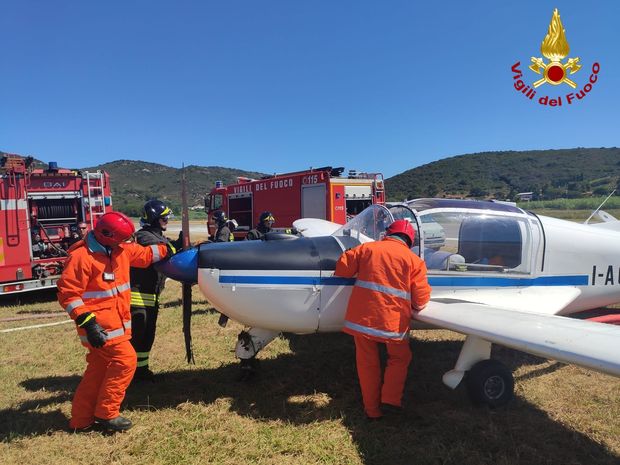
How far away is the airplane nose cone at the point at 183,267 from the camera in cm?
418

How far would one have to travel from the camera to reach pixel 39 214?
9680mm

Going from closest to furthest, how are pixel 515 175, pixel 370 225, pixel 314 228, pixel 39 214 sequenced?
pixel 370 225
pixel 314 228
pixel 39 214
pixel 515 175

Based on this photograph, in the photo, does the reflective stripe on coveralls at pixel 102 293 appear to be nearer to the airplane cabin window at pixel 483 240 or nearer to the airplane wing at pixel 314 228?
the airplane cabin window at pixel 483 240

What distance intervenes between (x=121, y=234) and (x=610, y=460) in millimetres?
4460

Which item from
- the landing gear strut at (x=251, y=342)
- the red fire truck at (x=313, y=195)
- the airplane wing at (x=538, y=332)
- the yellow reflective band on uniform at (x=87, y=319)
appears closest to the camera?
the airplane wing at (x=538, y=332)

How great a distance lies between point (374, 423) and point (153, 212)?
3.24m

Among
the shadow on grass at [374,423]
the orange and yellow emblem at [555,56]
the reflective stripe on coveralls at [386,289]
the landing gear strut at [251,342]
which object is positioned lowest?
the shadow on grass at [374,423]

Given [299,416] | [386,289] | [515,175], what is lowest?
[299,416]

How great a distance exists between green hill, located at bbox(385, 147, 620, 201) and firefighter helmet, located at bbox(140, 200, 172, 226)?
81.5 m

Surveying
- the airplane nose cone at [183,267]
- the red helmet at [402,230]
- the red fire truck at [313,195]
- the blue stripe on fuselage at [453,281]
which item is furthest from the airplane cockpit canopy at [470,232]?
the red fire truck at [313,195]

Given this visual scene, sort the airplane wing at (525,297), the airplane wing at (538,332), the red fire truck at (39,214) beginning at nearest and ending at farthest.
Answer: the airplane wing at (538,332) < the airplane wing at (525,297) < the red fire truck at (39,214)

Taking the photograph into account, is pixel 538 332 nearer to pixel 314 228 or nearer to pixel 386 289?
pixel 386 289

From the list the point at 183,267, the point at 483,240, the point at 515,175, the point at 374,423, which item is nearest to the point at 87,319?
the point at 183,267

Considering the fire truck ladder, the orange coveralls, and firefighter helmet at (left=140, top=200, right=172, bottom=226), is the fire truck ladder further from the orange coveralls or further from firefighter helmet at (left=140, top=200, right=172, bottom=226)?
the orange coveralls
